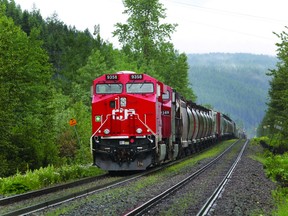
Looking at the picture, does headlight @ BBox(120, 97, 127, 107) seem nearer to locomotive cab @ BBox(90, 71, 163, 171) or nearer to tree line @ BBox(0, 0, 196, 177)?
locomotive cab @ BBox(90, 71, 163, 171)

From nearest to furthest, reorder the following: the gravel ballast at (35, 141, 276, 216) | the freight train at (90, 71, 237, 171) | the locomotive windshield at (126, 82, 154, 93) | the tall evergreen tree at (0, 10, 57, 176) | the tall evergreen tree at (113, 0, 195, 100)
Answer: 1. the gravel ballast at (35, 141, 276, 216)
2. the freight train at (90, 71, 237, 171)
3. the locomotive windshield at (126, 82, 154, 93)
4. the tall evergreen tree at (0, 10, 57, 176)
5. the tall evergreen tree at (113, 0, 195, 100)

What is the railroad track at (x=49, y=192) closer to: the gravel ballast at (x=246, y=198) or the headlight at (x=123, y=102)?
the headlight at (x=123, y=102)

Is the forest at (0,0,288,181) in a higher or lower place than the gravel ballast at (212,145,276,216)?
higher

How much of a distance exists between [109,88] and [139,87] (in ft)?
4.24

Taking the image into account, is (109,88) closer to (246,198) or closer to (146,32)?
(246,198)

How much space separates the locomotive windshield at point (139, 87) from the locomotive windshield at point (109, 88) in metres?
0.35

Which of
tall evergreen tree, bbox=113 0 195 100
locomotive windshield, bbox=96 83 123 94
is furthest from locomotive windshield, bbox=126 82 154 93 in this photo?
tall evergreen tree, bbox=113 0 195 100

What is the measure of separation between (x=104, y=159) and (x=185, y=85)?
54.2 meters

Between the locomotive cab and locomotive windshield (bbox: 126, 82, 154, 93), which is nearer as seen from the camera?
the locomotive cab

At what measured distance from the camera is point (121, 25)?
59531 mm

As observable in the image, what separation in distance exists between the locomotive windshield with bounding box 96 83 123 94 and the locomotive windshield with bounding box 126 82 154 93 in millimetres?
349

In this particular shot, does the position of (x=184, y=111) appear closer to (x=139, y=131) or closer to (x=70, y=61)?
Result: (x=139, y=131)

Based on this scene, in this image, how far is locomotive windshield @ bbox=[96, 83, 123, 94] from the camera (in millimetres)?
20141

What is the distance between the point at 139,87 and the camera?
2016 cm
